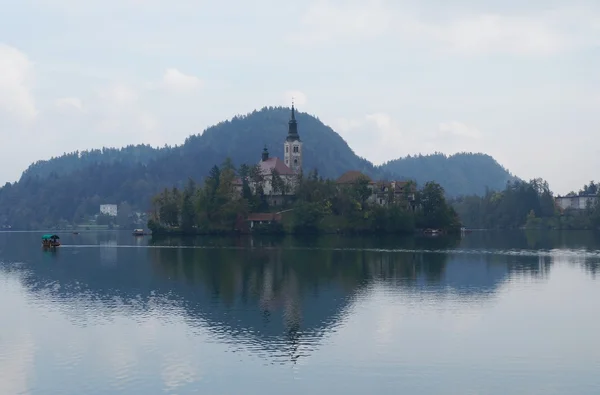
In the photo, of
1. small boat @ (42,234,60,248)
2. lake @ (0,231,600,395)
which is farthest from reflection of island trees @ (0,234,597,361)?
small boat @ (42,234,60,248)

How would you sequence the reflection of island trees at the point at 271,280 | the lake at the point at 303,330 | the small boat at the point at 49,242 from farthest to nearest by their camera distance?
the small boat at the point at 49,242
the reflection of island trees at the point at 271,280
the lake at the point at 303,330

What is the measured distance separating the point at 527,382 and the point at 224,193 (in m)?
164

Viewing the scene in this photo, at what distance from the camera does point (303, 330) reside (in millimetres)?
51500

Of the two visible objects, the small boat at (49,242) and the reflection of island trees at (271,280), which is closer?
A: the reflection of island trees at (271,280)

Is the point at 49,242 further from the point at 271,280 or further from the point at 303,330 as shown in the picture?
the point at 303,330

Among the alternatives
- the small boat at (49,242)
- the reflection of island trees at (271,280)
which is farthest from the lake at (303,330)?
the small boat at (49,242)

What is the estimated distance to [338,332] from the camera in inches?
1992

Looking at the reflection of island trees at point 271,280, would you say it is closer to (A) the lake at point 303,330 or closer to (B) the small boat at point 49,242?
(A) the lake at point 303,330

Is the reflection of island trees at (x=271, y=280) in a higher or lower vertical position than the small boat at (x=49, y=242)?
lower

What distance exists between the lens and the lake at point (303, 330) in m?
38.6

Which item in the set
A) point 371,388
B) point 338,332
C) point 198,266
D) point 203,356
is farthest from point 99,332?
point 198,266

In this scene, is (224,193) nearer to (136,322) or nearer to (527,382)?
(136,322)

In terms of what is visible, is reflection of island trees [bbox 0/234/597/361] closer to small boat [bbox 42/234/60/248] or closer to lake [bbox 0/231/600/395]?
lake [bbox 0/231/600/395]

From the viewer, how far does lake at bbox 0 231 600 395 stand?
38594mm
